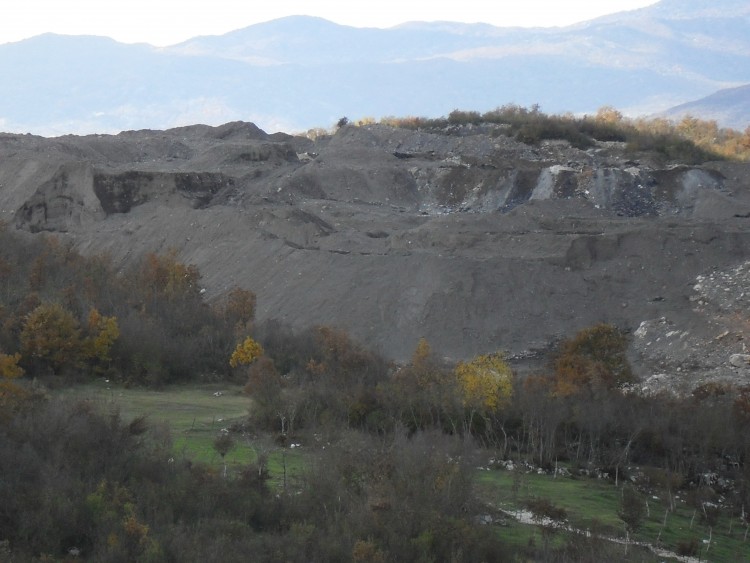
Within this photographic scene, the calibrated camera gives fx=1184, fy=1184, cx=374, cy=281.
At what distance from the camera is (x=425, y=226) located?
37.1 m

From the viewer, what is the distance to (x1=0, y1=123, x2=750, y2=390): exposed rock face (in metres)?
31.1

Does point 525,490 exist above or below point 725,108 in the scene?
below

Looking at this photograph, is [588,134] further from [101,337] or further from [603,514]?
[603,514]

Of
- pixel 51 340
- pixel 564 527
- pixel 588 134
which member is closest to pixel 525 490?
pixel 564 527

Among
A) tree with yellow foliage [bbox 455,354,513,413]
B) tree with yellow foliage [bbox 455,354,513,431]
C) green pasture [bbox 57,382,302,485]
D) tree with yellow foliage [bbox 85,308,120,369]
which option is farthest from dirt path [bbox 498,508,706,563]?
tree with yellow foliage [bbox 85,308,120,369]

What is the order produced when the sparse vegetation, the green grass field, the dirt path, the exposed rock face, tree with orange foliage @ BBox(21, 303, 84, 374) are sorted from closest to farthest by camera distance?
the dirt path → the green grass field → tree with orange foliage @ BBox(21, 303, 84, 374) → the exposed rock face → the sparse vegetation

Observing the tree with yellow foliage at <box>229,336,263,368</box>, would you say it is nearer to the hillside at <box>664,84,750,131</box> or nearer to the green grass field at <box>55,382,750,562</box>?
the green grass field at <box>55,382,750,562</box>

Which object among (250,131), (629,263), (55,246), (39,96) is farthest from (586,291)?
(39,96)

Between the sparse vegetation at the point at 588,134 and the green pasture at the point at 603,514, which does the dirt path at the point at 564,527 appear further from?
the sparse vegetation at the point at 588,134

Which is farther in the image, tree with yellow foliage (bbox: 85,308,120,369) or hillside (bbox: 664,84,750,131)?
hillside (bbox: 664,84,750,131)

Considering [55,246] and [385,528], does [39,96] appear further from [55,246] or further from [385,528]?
[385,528]

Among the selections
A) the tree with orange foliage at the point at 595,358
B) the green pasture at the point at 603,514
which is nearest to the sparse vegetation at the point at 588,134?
the tree with orange foliage at the point at 595,358

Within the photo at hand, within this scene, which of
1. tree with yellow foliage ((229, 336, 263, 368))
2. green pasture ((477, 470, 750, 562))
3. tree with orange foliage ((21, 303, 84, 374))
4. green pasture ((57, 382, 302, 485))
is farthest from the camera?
tree with yellow foliage ((229, 336, 263, 368))

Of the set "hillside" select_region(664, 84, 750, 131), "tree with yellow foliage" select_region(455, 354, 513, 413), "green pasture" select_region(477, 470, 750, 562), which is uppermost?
"hillside" select_region(664, 84, 750, 131)
